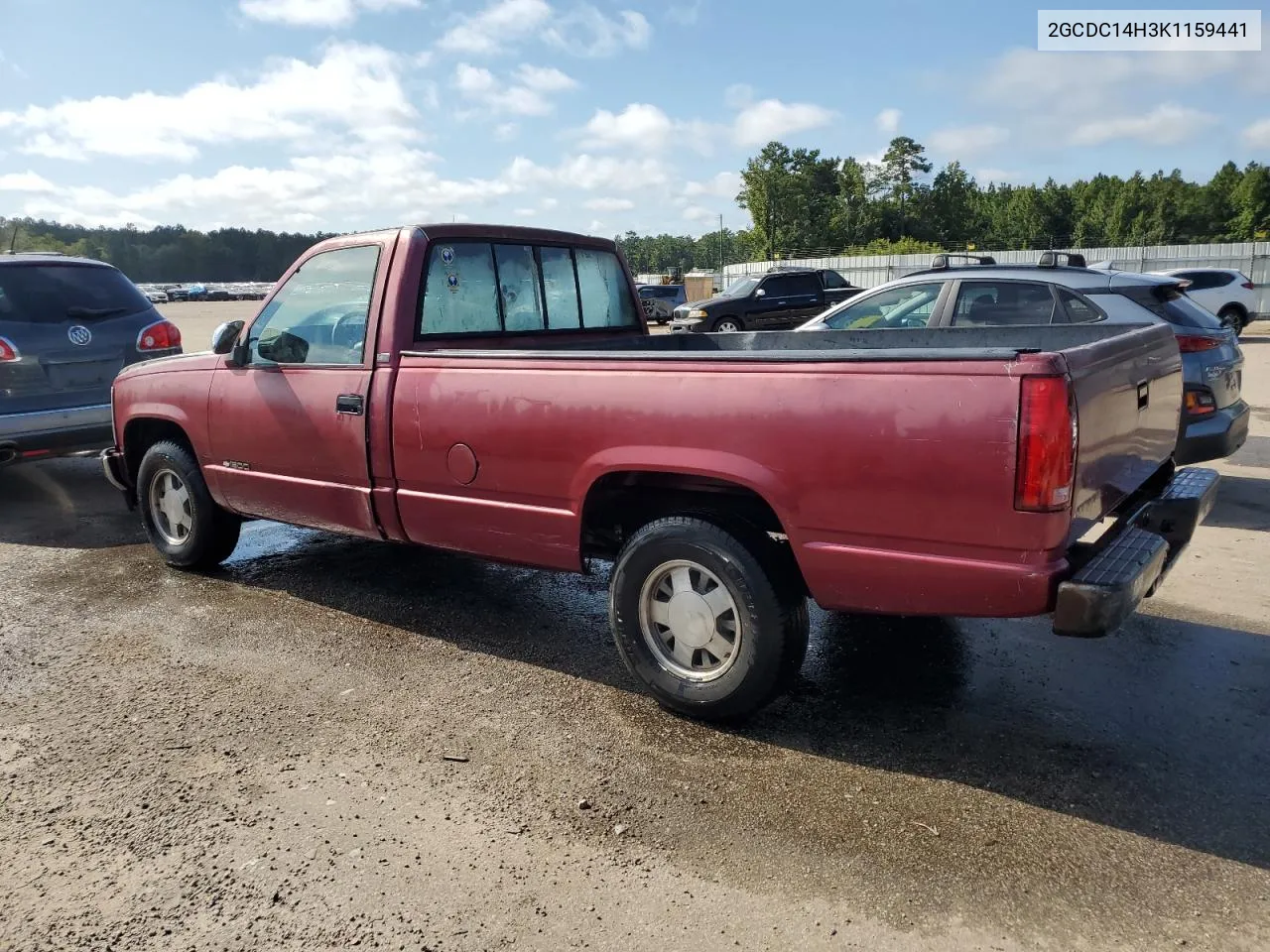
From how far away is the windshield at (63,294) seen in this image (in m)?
7.26

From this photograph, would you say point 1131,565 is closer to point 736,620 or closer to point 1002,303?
point 736,620

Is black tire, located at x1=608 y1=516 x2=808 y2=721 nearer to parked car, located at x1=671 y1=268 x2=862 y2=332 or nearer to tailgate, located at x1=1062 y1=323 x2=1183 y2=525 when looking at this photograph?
tailgate, located at x1=1062 y1=323 x2=1183 y2=525

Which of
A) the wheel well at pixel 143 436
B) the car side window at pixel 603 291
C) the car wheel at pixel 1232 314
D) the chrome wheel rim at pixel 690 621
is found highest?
the car side window at pixel 603 291

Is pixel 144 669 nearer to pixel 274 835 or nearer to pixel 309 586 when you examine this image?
pixel 309 586

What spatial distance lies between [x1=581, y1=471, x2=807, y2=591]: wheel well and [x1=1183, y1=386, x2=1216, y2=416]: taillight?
153 inches

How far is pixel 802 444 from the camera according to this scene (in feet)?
10.3

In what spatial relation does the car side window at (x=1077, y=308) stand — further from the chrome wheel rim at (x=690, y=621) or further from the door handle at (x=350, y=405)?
the door handle at (x=350, y=405)

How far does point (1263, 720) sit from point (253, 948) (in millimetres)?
3589

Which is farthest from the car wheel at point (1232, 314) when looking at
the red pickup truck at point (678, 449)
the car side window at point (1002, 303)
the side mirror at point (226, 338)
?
the side mirror at point (226, 338)

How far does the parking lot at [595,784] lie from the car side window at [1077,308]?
84.8 inches

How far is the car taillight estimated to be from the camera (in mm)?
2750

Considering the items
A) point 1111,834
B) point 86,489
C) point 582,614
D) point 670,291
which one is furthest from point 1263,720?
point 670,291

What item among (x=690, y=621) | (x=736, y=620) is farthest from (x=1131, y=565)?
(x=690, y=621)

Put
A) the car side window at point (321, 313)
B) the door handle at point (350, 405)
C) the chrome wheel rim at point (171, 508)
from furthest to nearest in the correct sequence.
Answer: the chrome wheel rim at point (171, 508)
the car side window at point (321, 313)
the door handle at point (350, 405)
